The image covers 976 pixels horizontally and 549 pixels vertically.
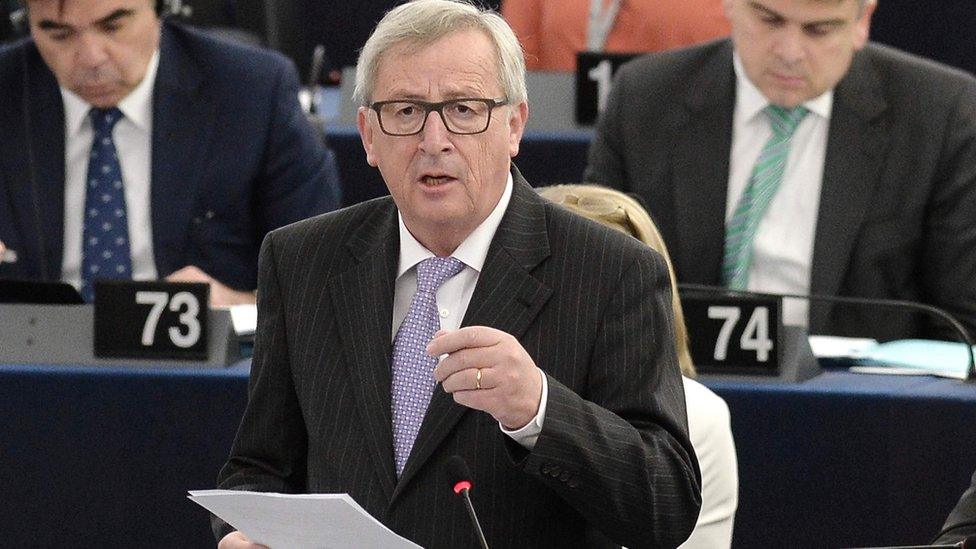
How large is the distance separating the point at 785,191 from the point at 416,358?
1.79 m

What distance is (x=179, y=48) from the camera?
3740mm

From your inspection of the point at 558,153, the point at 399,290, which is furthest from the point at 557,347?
the point at 558,153

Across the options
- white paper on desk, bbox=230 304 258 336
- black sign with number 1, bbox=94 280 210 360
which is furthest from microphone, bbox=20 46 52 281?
black sign with number 1, bbox=94 280 210 360

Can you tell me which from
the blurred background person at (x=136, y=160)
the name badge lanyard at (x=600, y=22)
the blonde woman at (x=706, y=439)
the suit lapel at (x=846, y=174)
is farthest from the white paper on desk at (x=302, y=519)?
the name badge lanyard at (x=600, y=22)

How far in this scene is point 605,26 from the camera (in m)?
4.75

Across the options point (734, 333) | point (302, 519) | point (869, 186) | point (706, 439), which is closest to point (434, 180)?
point (302, 519)

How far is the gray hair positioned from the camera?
1.85 metres

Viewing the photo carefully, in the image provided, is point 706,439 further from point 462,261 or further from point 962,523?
point 462,261

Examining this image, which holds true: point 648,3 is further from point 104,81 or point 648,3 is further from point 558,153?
point 104,81

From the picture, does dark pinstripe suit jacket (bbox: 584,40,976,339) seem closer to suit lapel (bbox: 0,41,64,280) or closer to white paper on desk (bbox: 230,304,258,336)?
white paper on desk (bbox: 230,304,258,336)

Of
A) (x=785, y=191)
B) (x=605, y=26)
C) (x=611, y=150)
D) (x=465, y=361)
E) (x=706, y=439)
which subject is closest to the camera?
(x=465, y=361)

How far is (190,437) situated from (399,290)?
0.96 metres

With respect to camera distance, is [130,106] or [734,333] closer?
[734,333]

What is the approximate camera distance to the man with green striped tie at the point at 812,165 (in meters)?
3.43
